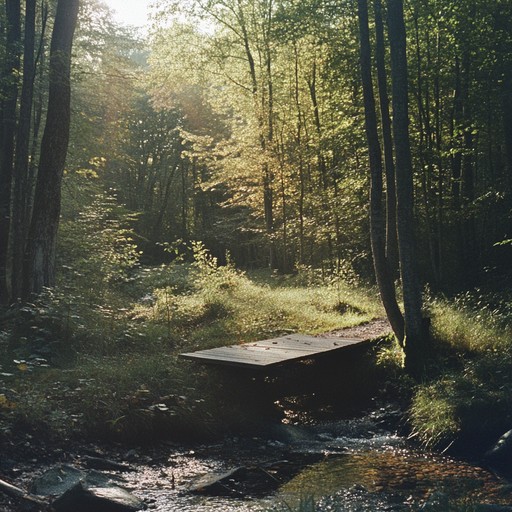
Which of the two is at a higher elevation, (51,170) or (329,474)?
(51,170)

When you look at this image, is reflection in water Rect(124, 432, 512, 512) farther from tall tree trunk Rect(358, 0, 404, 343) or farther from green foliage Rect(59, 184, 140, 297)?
green foliage Rect(59, 184, 140, 297)

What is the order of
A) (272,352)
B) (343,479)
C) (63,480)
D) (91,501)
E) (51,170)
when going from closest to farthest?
(91,501) → (63,480) → (343,479) → (272,352) → (51,170)

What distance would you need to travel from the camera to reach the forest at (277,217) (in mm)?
8016

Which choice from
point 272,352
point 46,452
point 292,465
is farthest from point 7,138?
point 292,465

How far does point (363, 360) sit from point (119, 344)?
4.22 metres

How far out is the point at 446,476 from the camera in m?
6.23

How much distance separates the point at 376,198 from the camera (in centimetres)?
1008

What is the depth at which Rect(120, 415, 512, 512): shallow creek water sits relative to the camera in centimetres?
545

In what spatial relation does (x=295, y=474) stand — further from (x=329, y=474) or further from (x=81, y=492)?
(x=81, y=492)

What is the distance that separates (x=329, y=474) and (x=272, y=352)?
289 centimetres

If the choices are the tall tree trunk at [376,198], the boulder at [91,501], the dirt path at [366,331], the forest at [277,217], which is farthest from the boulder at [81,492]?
the dirt path at [366,331]

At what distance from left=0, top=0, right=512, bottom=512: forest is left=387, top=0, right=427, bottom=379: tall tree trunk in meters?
0.03

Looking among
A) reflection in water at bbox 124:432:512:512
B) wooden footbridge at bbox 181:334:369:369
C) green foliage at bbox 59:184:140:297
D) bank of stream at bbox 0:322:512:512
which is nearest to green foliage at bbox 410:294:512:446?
bank of stream at bbox 0:322:512:512

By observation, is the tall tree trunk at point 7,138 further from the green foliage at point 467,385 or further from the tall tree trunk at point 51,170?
the green foliage at point 467,385
